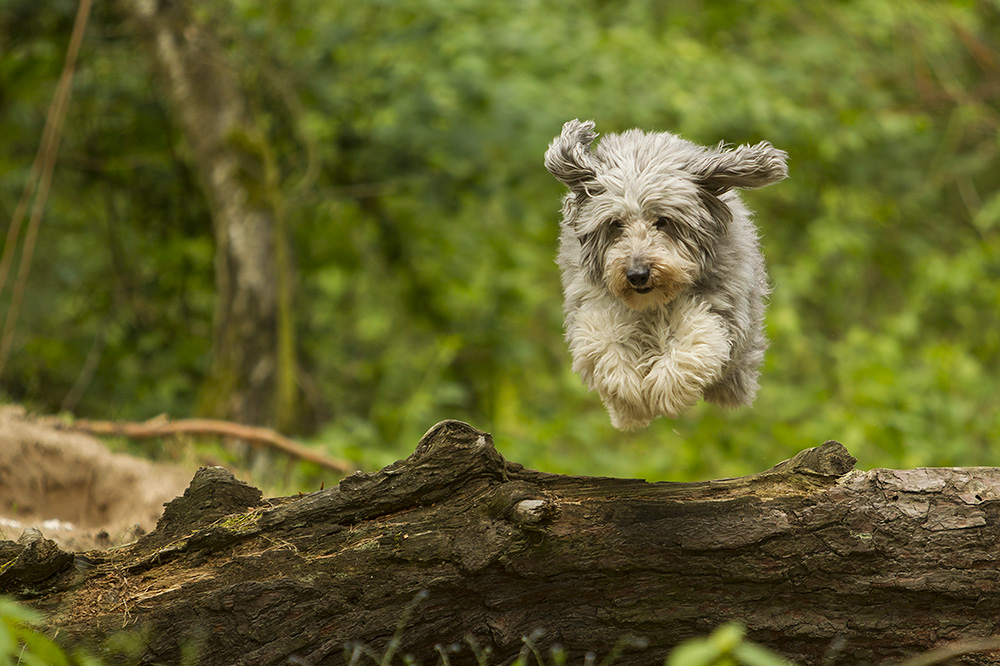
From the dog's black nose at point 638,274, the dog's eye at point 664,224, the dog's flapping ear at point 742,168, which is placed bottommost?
the dog's black nose at point 638,274

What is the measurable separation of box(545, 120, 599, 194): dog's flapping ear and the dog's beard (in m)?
0.35

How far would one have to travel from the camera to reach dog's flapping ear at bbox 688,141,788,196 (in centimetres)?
308

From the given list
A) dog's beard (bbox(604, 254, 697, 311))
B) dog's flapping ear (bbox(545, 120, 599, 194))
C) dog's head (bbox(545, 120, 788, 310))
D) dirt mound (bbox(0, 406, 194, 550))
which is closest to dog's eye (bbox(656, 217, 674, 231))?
dog's head (bbox(545, 120, 788, 310))

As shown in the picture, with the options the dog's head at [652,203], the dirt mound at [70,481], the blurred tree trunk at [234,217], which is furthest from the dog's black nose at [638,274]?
the blurred tree trunk at [234,217]

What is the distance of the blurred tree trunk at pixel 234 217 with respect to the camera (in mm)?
8109

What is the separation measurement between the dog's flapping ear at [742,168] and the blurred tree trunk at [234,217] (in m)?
5.79

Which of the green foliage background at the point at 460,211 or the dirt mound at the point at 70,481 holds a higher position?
the green foliage background at the point at 460,211

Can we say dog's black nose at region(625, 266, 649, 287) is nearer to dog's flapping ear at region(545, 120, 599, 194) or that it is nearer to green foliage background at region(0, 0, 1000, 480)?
dog's flapping ear at region(545, 120, 599, 194)

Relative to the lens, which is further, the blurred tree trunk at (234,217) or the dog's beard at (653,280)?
the blurred tree trunk at (234,217)


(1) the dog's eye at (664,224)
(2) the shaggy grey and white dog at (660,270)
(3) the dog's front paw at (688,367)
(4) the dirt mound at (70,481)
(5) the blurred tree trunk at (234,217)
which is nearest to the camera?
(3) the dog's front paw at (688,367)

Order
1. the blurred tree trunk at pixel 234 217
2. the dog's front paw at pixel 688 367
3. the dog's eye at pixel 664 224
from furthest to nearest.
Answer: the blurred tree trunk at pixel 234 217 → the dog's eye at pixel 664 224 → the dog's front paw at pixel 688 367

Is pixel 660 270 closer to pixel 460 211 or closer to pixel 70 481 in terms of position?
pixel 70 481

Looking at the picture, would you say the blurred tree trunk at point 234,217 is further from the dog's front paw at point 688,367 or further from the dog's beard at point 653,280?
the dog's front paw at point 688,367

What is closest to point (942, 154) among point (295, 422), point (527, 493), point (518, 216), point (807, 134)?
point (807, 134)
